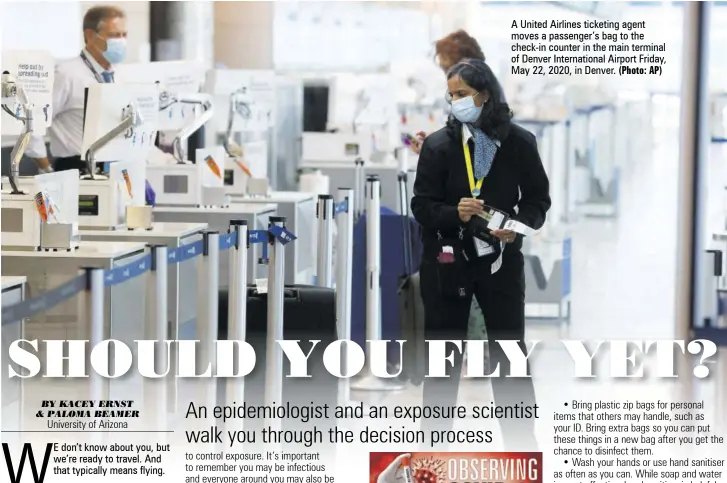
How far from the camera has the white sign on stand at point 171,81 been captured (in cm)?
583

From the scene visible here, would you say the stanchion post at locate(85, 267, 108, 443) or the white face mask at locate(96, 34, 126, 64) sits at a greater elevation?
the white face mask at locate(96, 34, 126, 64)

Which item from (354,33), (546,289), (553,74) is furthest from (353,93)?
(553,74)

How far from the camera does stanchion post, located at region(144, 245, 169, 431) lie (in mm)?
4094

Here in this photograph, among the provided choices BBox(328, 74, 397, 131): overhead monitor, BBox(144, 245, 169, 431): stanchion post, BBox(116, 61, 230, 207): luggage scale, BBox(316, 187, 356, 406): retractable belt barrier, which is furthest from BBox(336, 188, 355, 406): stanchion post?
BBox(328, 74, 397, 131): overhead monitor

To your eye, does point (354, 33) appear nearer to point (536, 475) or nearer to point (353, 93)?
point (353, 93)

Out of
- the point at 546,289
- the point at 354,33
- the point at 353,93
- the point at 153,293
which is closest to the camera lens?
the point at 153,293

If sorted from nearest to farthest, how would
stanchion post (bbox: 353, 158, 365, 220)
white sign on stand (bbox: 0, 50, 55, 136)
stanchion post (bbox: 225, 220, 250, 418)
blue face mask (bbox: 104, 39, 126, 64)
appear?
stanchion post (bbox: 225, 220, 250, 418), white sign on stand (bbox: 0, 50, 55, 136), blue face mask (bbox: 104, 39, 126, 64), stanchion post (bbox: 353, 158, 365, 220)

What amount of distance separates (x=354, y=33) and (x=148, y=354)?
5633mm

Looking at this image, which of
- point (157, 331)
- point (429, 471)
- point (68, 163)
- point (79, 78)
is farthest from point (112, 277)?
point (79, 78)

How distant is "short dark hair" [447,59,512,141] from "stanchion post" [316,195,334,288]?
3.65 feet

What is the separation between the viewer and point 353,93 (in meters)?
8.55

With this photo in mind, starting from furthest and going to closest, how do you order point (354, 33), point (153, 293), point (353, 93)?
point (354, 33)
point (353, 93)
point (153, 293)

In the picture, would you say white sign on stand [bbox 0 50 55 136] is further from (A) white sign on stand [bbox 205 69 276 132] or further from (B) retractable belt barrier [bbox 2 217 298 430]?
(A) white sign on stand [bbox 205 69 276 132]

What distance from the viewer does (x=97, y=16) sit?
5.54 m
